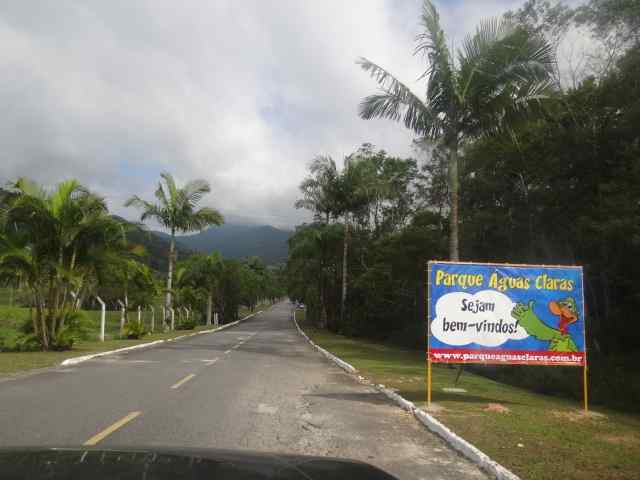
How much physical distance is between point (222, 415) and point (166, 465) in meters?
5.09

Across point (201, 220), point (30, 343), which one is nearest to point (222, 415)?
point (30, 343)

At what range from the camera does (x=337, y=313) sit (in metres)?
50.5

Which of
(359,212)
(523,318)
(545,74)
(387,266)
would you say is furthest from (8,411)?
(359,212)

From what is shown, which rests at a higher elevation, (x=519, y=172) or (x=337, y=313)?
(x=519, y=172)

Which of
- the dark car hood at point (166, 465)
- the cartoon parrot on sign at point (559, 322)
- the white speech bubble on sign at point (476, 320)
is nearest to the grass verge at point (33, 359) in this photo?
the white speech bubble on sign at point (476, 320)

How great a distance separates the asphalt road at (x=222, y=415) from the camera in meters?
6.18

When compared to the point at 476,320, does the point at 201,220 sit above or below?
above

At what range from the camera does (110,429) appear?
6746mm

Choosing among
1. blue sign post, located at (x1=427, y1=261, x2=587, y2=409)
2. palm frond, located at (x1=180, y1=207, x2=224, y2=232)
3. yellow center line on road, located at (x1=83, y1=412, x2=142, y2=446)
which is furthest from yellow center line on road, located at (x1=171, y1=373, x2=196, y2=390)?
palm frond, located at (x1=180, y1=207, x2=224, y2=232)

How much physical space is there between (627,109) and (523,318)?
11134 millimetres

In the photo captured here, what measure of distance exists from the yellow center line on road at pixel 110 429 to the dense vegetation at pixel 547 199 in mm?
12220

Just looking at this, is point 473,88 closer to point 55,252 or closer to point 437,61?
point 437,61

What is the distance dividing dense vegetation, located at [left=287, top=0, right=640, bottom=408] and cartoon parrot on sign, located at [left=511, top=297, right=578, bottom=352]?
249 inches

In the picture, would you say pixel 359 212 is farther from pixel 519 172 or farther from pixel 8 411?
pixel 8 411
